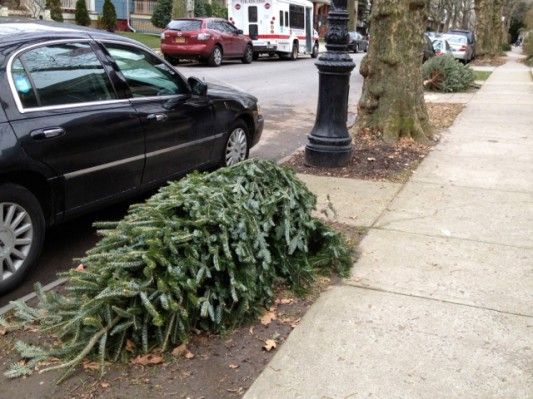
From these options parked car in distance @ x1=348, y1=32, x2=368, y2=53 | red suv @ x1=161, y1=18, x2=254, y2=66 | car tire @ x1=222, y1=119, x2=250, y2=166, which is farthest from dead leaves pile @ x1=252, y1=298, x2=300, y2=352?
parked car in distance @ x1=348, y1=32, x2=368, y2=53

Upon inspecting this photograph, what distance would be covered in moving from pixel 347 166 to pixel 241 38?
56.5ft

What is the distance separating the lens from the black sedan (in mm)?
4168

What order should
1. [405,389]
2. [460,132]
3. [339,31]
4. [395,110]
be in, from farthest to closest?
[460,132] < [395,110] < [339,31] < [405,389]

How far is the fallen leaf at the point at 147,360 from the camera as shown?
3.33m

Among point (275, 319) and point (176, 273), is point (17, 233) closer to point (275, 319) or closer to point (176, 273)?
point (176, 273)

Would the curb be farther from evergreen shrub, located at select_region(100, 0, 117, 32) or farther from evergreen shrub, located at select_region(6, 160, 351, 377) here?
evergreen shrub, located at select_region(100, 0, 117, 32)

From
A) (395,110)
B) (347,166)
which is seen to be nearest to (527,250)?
(347,166)

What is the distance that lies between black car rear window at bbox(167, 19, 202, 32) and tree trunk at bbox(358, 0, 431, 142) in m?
13.6

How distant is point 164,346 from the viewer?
3.33 metres

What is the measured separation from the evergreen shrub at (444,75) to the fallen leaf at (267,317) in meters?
14.0

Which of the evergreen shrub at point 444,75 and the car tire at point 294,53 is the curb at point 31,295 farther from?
the car tire at point 294,53

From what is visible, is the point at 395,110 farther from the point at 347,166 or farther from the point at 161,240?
the point at 161,240

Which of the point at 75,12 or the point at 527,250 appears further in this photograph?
the point at 75,12

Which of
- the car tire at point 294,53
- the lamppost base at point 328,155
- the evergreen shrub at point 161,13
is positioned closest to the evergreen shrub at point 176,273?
the lamppost base at point 328,155
